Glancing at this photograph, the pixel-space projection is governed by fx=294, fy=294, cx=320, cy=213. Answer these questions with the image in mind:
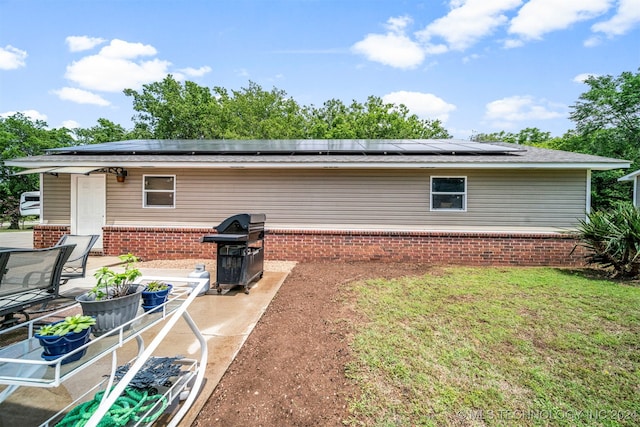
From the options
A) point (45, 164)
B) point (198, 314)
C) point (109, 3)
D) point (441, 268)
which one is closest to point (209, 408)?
point (198, 314)

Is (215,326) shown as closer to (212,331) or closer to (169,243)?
(212,331)

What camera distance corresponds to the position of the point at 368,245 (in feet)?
26.7

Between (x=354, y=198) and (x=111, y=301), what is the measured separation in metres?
7.06

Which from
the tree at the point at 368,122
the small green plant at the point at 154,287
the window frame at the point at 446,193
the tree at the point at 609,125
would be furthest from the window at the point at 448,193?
the tree at the point at 368,122

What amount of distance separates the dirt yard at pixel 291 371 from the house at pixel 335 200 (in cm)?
364

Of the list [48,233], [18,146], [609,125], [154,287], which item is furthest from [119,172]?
[609,125]

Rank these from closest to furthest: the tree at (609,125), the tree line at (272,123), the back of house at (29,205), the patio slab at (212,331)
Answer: the patio slab at (212,331)
the back of house at (29,205)
the tree at (609,125)
the tree line at (272,123)

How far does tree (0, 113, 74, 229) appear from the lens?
875 inches

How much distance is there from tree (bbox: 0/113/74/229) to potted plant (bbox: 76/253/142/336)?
90.8 ft

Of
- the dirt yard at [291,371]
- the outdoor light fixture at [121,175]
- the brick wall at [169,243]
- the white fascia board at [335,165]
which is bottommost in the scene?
the dirt yard at [291,371]

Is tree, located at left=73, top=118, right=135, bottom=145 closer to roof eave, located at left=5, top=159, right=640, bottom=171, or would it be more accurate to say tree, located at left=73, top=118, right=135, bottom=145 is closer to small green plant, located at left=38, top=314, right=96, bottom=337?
roof eave, located at left=5, top=159, right=640, bottom=171

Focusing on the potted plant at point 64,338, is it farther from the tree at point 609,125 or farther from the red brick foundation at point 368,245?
the tree at point 609,125

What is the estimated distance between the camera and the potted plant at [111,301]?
1.76m

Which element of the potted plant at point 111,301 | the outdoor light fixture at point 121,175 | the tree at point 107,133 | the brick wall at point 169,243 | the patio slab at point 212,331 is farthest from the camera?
the tree at point 107,133
